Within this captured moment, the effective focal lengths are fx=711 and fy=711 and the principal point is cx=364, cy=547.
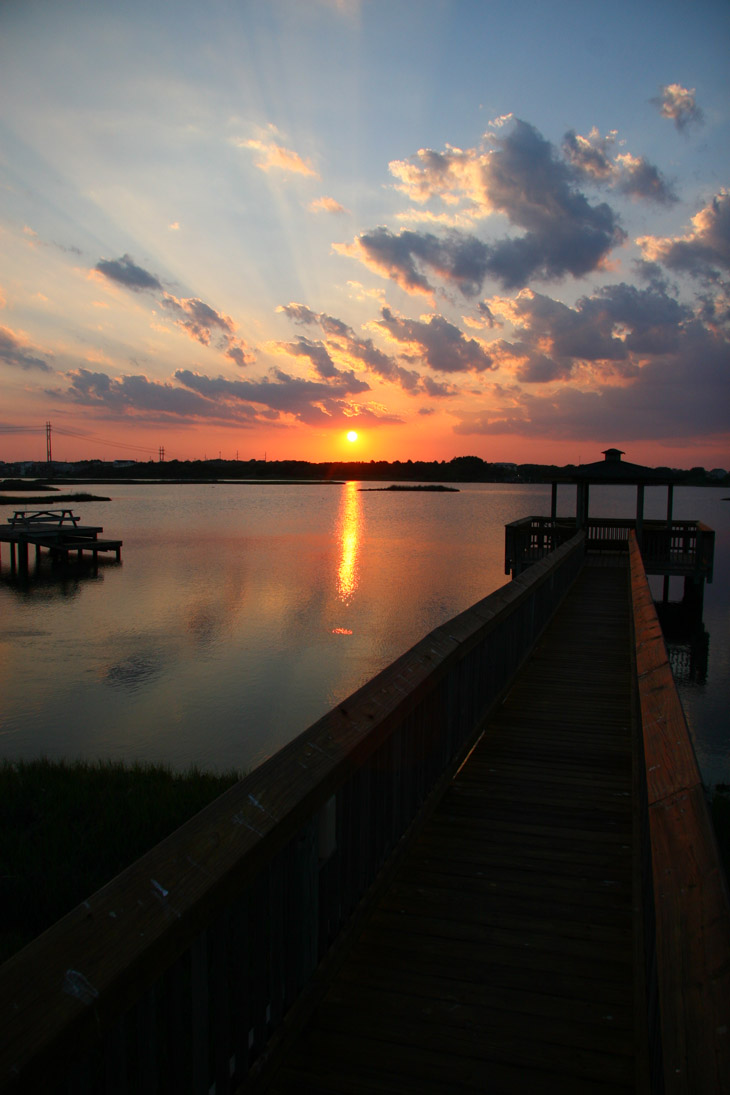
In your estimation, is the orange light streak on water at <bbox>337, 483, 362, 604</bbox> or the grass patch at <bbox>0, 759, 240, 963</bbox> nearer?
the grass patch at <bbox>0, 759, 240, 963</bbox>

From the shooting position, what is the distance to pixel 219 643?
22.0m

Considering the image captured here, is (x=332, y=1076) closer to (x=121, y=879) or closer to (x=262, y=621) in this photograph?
(x=121, y=879)

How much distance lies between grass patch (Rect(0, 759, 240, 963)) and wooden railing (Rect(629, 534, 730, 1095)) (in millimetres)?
5661

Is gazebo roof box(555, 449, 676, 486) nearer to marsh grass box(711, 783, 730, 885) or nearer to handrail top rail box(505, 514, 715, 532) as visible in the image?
handrail top rail box(505, 514, 715, 532)

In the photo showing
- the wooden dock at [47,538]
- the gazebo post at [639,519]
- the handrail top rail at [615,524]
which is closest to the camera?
the gazebo post at [639,519]

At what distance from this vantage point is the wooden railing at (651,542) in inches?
995

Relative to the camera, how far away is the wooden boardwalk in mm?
2520

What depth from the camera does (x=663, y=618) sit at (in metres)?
30.2

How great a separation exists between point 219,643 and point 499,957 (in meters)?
19.5

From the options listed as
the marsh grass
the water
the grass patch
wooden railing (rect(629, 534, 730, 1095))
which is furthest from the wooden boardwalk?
the water

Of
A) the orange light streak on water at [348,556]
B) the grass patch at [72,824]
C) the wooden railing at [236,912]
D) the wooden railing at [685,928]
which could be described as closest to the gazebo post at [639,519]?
the orange light streak on water at [348,556]

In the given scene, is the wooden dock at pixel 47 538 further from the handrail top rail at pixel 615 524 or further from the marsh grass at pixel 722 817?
the marsh grass at pixel 722 817

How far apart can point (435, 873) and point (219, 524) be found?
69107 mm

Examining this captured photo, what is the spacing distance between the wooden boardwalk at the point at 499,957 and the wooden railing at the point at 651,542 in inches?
812
